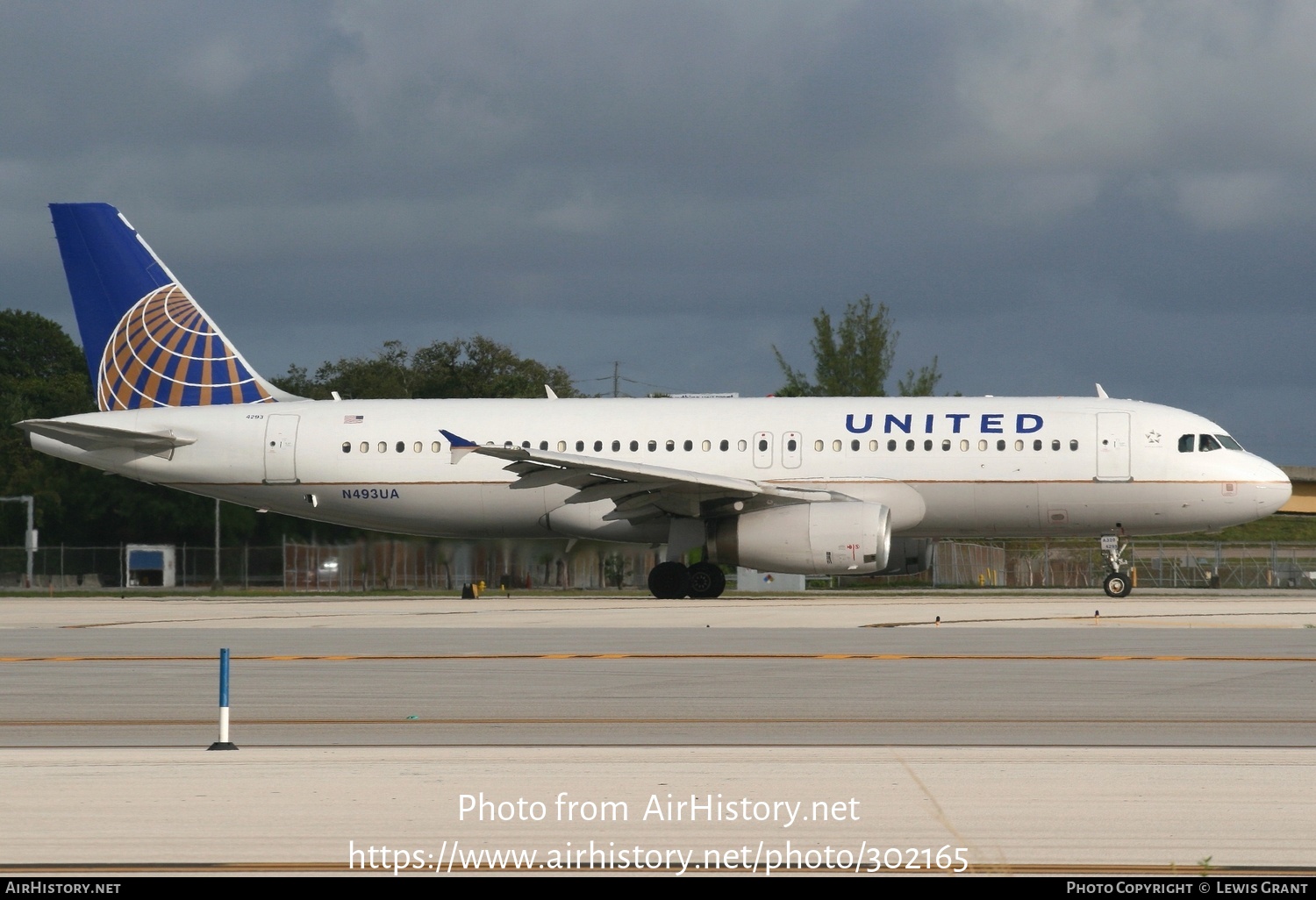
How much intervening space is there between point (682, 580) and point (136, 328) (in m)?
13.9

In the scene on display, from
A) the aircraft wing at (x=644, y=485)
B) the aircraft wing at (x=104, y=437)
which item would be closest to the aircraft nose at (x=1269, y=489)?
the aircraft wing at (x=644, y=485)

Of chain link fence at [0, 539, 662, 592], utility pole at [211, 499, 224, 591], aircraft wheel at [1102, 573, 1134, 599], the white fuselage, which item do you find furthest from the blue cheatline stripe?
utility pole at [211, 499, 224, 591]

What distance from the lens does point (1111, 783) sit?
30.4 ft

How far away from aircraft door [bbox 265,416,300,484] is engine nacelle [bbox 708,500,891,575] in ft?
31.2

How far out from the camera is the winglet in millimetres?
30766

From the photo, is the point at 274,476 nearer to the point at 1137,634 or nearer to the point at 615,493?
the point at 615,493

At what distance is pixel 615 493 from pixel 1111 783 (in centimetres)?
2323

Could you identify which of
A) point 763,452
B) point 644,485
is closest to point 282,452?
point 644,485

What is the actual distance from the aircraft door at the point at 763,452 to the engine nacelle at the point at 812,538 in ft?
5.00

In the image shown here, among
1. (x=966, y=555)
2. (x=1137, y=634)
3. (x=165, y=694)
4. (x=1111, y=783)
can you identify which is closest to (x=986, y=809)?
(x=1111, y=783)

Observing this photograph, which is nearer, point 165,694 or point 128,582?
point 165,694

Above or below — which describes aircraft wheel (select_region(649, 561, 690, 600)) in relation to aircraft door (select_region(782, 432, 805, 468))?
below

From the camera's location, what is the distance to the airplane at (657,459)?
32.0 m

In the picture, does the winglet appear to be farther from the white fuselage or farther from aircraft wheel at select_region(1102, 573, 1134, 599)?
aircraft wheel at select_region(1102, 573, 1134, 599)
